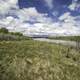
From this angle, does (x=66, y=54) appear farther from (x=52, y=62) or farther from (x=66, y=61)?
(x=52, y=62)

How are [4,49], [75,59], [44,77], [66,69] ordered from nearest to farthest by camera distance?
[44,77], [66,69], [4,49], [75,59]

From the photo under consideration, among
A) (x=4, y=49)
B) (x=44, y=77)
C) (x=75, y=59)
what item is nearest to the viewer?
(x=44, y=77)

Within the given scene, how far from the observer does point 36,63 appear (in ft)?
34.0

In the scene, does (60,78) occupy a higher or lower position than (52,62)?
lower

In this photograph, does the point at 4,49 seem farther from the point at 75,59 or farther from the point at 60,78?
the point at 75,59

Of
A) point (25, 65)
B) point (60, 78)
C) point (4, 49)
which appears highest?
point (4, 49)

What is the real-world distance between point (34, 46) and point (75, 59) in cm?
287

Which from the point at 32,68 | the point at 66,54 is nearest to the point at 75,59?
the point at 66,54

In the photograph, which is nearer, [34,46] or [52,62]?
[52,62]

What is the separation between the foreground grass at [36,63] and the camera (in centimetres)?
975

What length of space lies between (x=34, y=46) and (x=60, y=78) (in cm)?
328

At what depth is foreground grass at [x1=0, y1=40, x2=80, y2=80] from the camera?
9750mm

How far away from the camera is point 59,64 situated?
35.4 ft

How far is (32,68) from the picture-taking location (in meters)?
10.0
